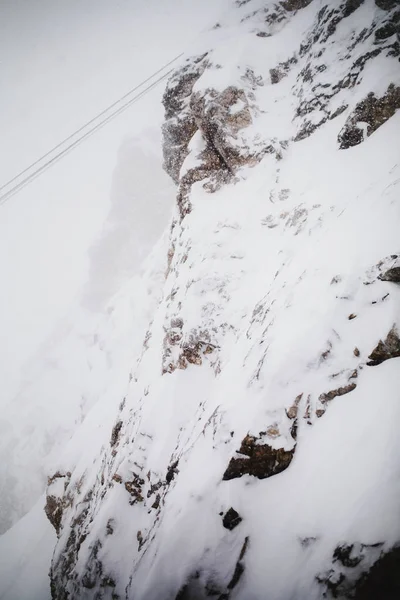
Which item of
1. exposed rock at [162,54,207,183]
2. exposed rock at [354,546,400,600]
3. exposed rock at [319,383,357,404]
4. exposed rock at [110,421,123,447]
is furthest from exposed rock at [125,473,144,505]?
exposed rock at [162,54,207,183]

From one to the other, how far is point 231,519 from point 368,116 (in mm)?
15085

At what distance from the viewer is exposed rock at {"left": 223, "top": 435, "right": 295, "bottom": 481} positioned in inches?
Answer: 197

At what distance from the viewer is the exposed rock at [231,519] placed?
485cm

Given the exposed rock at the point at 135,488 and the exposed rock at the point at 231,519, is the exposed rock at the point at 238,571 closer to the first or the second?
the exposed rock at the point at 231,519

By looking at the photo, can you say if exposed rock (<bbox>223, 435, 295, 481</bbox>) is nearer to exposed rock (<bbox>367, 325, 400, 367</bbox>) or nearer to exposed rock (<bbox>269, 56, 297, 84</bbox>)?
exposed rock (<bbox>367, 325, 400, 367</bbox>)

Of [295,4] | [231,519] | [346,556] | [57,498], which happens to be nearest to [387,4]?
[295,4]

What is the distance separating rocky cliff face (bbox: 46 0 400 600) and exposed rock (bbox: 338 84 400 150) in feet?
0.21

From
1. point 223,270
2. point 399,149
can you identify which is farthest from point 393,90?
point 223,270

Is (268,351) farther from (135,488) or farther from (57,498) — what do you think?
(57,498)

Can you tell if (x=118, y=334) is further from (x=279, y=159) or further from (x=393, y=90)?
(x=393, y=90)

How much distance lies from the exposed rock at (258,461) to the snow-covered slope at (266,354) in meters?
0.03

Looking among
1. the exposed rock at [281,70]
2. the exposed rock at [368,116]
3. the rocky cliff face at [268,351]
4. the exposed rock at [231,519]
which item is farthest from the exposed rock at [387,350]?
the exposed rock at [281,70]

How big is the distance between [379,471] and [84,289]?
61174 millimetres

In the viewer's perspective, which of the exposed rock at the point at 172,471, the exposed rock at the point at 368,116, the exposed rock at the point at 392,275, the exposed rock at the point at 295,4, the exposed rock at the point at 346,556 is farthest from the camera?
the exposed rock at the point at 295,4
